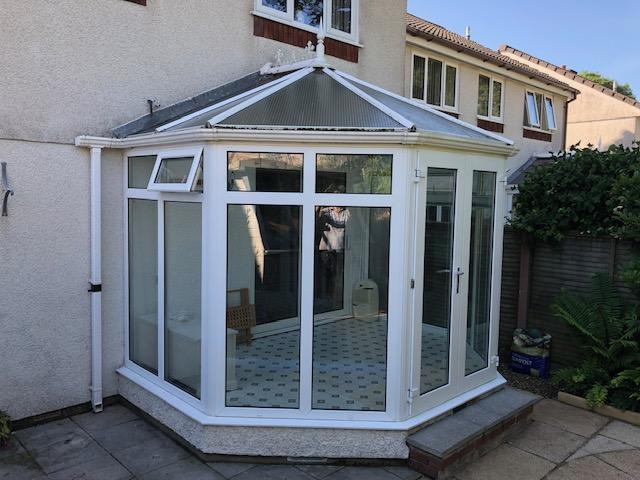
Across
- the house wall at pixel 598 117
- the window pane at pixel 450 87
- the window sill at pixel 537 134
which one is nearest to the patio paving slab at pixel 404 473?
the window pane at pixel 450 87

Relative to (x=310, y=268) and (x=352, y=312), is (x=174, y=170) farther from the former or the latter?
(x=352, y=312)

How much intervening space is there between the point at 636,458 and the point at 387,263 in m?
3.09

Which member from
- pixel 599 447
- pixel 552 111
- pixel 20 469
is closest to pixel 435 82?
pixel 552 111

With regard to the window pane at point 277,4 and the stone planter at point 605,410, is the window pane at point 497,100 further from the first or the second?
the stone planter at point 605,410

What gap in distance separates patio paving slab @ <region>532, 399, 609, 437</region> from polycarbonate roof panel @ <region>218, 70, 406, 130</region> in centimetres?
381

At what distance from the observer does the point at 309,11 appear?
7.58 meters

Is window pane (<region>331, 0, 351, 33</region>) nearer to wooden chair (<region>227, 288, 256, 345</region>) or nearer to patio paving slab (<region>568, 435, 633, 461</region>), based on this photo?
wooden chair (<region>227, 288, 256, 345</region>)

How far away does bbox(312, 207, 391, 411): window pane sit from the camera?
15.6ft

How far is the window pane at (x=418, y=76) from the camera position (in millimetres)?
12445

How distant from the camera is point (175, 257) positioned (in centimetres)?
534

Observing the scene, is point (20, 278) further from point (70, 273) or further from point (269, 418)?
point (269, 418)

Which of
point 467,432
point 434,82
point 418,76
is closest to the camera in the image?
point 467,432

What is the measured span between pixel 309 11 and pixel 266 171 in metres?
4.07

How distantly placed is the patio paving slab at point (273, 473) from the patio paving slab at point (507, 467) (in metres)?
1.41
